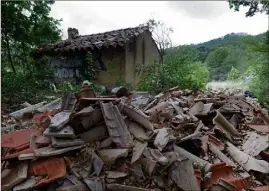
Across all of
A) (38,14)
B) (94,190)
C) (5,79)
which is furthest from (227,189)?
(38,14)

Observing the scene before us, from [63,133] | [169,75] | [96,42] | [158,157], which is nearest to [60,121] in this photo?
[63,133]

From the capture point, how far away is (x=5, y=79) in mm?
7734

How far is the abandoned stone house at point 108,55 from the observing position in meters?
8.95

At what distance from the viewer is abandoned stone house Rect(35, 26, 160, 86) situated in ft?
29.4

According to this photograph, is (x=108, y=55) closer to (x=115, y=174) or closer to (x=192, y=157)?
(x=192, y=157)

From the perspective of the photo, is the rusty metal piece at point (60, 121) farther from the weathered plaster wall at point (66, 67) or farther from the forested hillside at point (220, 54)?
the forested hillside at point (220, 54)

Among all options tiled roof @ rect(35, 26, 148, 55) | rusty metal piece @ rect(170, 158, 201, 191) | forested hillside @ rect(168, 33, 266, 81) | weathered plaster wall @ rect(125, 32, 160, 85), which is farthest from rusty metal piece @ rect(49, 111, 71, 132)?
forested hillside @ rect(168, 33, 266, 81)

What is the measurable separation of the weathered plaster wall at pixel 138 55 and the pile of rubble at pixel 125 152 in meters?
5.24

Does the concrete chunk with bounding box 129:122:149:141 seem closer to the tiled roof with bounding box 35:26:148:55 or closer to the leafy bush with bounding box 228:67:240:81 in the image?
the tiled roof with bounding box 35:26:148:55

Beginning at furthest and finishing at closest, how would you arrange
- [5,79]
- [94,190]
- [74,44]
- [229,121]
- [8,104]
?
[74,44] → [5,79] → [8,104] → [229,121] → [94,190]

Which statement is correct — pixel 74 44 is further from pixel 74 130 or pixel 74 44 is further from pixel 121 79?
pixel 74 130

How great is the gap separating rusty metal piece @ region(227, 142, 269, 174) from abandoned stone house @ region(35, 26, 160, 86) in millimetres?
5365

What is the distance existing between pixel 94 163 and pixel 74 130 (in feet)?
1.66

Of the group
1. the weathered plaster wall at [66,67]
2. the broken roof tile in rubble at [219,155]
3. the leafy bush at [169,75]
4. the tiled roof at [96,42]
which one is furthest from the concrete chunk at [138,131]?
the weathered plaster wall at [66,67]
